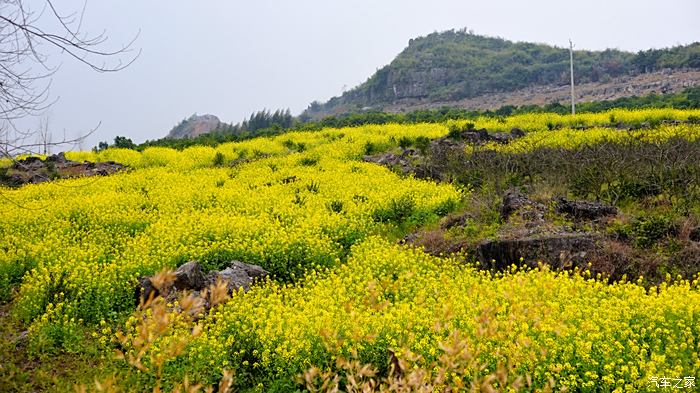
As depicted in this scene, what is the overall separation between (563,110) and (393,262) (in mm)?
35553

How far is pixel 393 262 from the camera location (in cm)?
1024

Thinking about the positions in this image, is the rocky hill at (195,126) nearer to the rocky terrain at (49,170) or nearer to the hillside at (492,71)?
the hillside at (492,71)

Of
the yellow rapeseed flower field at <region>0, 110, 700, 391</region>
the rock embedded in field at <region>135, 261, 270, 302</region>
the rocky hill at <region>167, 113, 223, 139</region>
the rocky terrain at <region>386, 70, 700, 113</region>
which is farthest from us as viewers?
the rocky hill at <region>167, 113, 223, 139</region>

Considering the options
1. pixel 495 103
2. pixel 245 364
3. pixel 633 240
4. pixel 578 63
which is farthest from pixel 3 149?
pixel 578 63

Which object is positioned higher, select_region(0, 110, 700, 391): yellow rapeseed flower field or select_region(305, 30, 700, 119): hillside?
select_region(305, 30, 700, 119): hillside

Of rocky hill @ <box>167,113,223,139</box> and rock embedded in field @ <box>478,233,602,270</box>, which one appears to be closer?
rock embedded in field @ <box>478,233,602,270</box>

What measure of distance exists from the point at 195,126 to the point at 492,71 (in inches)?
2313

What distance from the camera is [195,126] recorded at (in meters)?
107

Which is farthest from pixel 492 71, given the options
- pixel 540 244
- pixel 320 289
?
pixel 320 289

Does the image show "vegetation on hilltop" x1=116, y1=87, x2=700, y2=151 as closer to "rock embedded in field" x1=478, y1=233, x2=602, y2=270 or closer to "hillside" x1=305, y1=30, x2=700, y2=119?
"hillside" x1=305, y1=30, x2=700, y2=119

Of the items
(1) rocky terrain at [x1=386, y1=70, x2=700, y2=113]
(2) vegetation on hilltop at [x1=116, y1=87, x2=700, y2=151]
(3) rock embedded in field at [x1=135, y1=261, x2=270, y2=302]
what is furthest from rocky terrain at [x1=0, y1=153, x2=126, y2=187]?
(1) rocky terrain at [x1=386, y1=70, x2=700, y2=113]
